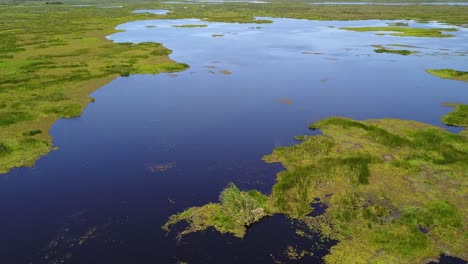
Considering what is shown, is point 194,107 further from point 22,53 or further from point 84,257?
point 22,53

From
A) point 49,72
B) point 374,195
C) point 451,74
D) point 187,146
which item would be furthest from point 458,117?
point 49,72

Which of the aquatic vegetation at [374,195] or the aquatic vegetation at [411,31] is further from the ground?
the aquatic vegetation at [411,31]

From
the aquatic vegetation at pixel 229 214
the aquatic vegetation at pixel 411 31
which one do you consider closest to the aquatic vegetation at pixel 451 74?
the aquatic vegetation at pixel 411 31

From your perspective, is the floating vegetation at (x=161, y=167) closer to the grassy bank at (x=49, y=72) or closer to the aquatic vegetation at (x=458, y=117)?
the grassy bank at (x=49, y=72)

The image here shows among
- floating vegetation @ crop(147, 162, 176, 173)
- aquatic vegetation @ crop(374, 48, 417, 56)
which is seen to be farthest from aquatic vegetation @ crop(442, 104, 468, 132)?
aquatic vegetation @ crop(374, 48, 417, 56)

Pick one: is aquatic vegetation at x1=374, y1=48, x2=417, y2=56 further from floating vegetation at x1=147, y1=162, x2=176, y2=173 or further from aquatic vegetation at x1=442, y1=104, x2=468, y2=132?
floating vegetation at x1=147, y1=162, x2=176, y2=173

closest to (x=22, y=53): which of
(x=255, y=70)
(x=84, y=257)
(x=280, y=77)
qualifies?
(x=255, y=70)
